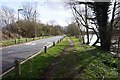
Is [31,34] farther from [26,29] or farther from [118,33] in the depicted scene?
[118,33]

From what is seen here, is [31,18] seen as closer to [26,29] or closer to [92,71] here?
[26,29]

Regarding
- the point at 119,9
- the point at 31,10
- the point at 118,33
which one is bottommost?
the point at 118,33

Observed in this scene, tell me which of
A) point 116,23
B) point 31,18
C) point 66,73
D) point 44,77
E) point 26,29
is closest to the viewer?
point 44,77

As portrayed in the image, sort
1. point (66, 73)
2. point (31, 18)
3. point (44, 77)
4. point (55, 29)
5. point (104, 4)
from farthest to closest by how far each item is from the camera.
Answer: point (55, 29)
point (31, 18)
point (104, 4)
point (66, 73)
point (44, 77)

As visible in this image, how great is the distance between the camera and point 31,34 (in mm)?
79938

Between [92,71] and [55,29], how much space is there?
465 ft

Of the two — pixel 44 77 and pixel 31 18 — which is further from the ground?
pixel 31 18

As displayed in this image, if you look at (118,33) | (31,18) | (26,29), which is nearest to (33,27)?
(26,29)

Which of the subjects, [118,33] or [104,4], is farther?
[118,33]

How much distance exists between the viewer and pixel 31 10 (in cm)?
9112

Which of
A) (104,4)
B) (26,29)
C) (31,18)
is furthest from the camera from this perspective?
(31,18)

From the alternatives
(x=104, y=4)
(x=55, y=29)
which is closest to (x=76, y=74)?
(x=104, y=4)

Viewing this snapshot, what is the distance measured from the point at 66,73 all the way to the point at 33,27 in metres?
65.9

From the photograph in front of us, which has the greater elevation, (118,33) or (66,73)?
(118,33)
